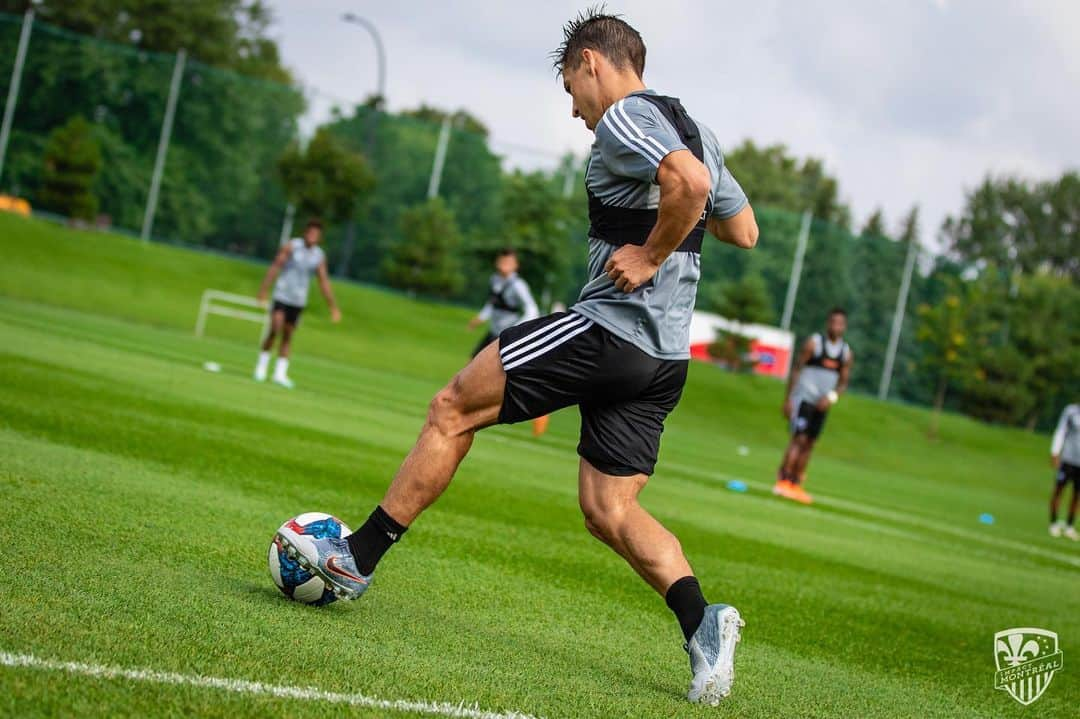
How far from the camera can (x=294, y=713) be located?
344 cm

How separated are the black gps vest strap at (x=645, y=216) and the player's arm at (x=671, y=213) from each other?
0.49 ft

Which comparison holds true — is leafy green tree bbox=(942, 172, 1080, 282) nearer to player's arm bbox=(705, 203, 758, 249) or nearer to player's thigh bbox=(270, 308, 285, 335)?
player's thigh bbox=(270, 308, 285, 335)

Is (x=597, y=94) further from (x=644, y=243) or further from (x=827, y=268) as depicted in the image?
(x=827, y=268)

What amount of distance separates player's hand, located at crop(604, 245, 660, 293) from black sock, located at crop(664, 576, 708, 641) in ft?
3.64

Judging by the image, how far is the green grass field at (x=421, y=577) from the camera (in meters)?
3.97

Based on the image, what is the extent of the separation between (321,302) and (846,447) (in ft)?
55.0

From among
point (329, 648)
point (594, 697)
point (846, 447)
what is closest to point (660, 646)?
point (594, 697)

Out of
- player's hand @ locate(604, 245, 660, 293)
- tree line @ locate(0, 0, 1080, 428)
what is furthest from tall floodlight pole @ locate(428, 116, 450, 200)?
player's hand @ locate(604, 245, 660, 293)

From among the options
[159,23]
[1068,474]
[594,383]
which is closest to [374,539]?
[594,383]

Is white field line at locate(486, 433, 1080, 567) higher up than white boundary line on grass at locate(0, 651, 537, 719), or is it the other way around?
white boundary line on grass at locate(0, 651, 537, 719)

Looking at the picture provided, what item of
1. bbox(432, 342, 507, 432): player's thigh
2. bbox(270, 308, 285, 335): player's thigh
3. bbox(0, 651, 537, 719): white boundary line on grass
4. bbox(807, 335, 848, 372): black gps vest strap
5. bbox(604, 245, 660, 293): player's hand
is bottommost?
bbox(0, 651, 537, 719): white boundary line on grass

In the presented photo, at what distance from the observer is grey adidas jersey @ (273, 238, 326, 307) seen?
19562mm

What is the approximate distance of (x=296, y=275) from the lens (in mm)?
19594

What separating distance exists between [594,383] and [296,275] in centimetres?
1543
